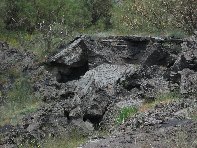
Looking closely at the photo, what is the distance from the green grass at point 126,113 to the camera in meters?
14.0

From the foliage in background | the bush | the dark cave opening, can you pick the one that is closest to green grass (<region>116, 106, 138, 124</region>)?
the dark cave opening

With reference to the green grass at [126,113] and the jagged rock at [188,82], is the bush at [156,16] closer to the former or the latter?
the jagged rock at [188,82]

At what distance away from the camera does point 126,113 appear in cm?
1428

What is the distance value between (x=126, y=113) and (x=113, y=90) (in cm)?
257

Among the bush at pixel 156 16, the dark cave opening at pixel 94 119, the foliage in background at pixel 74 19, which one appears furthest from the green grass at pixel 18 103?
the bush at pixel 156 16

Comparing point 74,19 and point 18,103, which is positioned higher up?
point 74,19

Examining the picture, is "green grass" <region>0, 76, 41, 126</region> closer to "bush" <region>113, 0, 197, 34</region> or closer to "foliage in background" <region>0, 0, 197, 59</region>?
"foliage in background" <region>0, 0, 197, 59</region>

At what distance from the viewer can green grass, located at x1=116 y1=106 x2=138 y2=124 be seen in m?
14.0

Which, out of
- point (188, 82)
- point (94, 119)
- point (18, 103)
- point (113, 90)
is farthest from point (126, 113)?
point (18, 103)

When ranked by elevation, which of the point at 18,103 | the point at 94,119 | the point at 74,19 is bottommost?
the point at 18,103

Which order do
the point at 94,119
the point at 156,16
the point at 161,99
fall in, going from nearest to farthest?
the point at 161,99
the point at 94,119
the point at 156,16

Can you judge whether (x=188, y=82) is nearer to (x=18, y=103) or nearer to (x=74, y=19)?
(x=18, y=103)

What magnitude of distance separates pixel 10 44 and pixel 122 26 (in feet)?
22.9

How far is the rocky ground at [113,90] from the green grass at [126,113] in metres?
0.26
